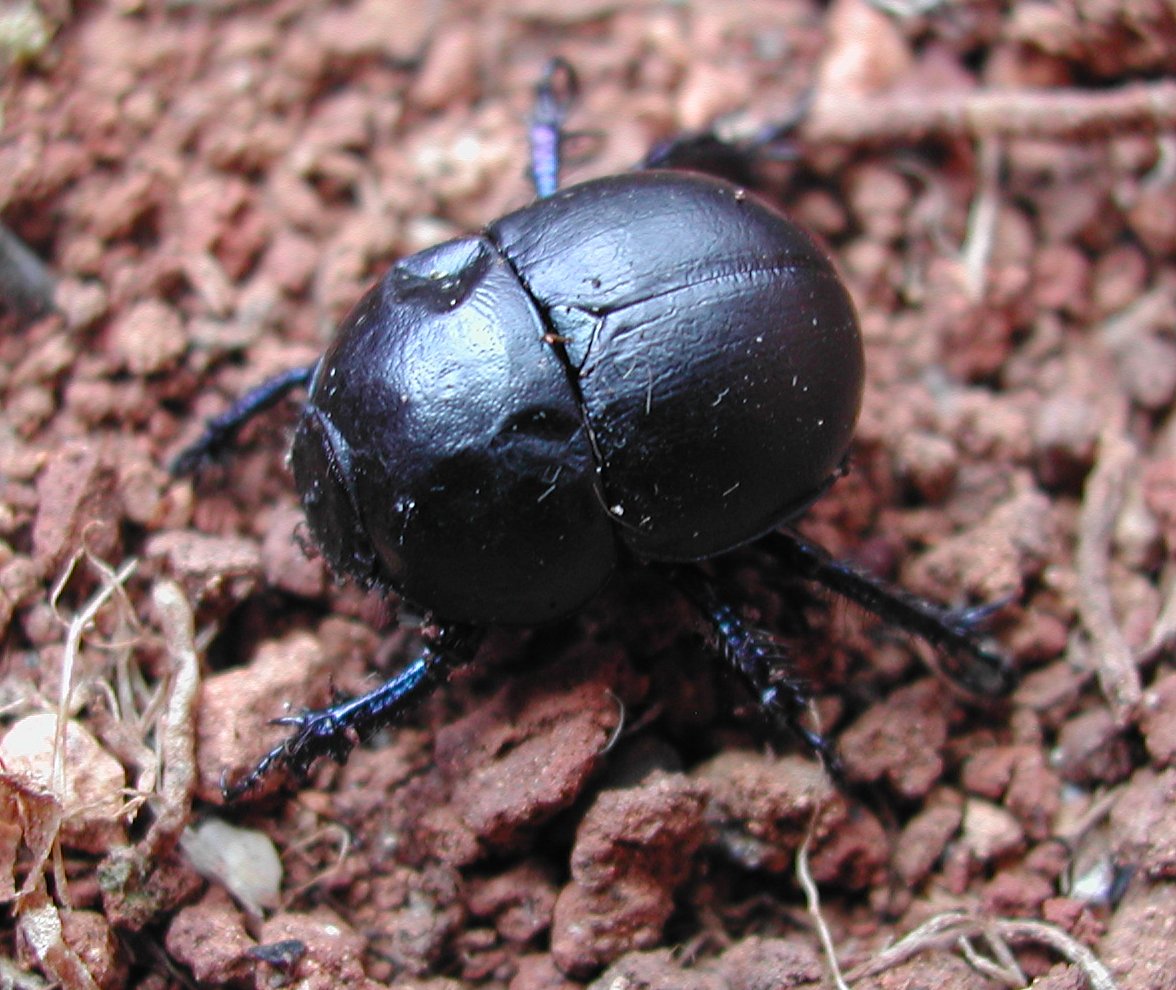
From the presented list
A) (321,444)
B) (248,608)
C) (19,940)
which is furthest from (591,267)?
(19,940)

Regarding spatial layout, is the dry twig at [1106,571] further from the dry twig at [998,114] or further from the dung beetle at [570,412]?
the dry twig at [998,114]

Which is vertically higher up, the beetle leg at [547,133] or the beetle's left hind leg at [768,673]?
the beetle leg at [547,133]

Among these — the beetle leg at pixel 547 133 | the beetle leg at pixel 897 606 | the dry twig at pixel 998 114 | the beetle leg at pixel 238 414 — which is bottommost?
the beetle leg at pixel 897 606

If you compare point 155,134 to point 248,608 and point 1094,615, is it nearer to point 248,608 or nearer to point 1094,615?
point 248,608

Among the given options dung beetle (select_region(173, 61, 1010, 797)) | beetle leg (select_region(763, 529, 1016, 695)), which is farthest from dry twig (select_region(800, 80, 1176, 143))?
beetle leg (select_region(763, 529, 1016, 695))

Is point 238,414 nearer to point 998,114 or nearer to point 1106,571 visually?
point 1106,571

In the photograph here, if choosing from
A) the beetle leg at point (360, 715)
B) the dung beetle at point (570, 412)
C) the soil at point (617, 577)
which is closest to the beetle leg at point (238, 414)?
the soil at point (617, 577)
